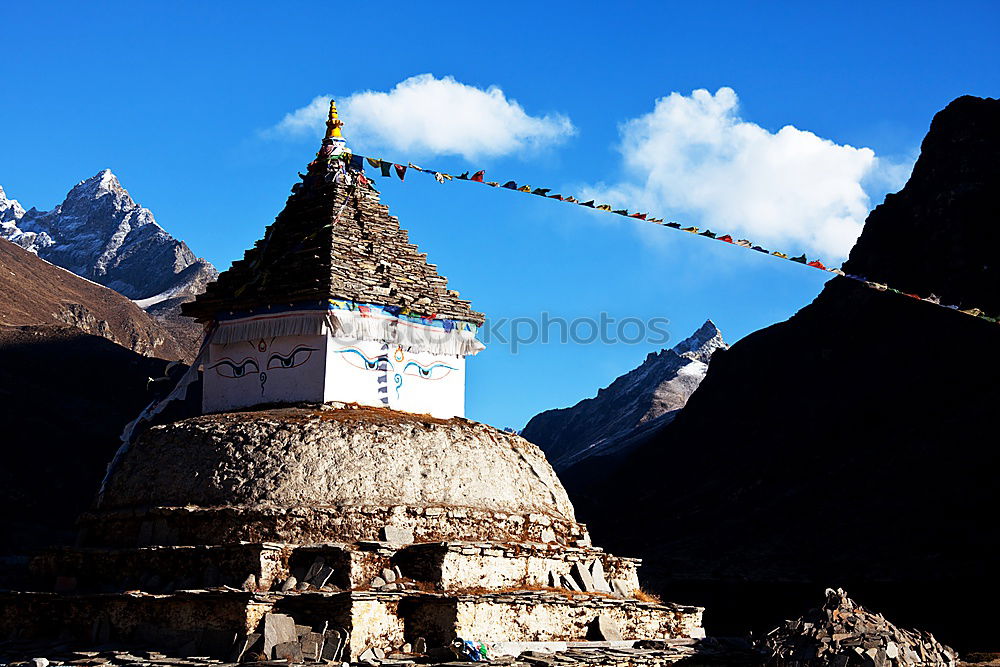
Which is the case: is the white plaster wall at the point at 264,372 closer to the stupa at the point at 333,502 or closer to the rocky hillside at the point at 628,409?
the stupa at the point at 333,502

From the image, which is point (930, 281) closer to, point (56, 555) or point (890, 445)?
A: point (890, 445)

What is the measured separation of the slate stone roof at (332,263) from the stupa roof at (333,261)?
0.05ft

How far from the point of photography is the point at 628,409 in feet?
303

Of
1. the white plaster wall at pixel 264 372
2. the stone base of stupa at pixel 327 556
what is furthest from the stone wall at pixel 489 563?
the white plaster wall at pixel 264 372

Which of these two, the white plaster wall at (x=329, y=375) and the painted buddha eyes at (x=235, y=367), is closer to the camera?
the white plaster wall at (x=329, y=375)

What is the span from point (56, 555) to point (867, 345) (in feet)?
179

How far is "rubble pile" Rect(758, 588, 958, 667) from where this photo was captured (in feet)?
44.0

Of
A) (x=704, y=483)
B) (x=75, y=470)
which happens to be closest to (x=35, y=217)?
(x=75, y=470)

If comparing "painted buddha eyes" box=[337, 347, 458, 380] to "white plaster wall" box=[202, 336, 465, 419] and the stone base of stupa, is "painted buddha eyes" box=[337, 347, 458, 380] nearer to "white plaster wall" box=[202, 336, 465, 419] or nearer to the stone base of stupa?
"white plaster wall" box=[202, 336, 465, 419]

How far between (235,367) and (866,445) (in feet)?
147

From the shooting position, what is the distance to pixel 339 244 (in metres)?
15.8

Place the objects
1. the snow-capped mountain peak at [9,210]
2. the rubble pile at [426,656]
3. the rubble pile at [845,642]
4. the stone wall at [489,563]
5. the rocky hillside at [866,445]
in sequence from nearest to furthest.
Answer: the rubble pile at [426,656], the stone wall at [489,563], the rubble pile at [845,642], the rocky hillside at [866,445], the snow-capped mountain peak at [9,210]

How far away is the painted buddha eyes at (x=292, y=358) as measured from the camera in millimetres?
15281

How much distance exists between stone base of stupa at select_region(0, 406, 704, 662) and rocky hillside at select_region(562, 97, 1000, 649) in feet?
80.8
